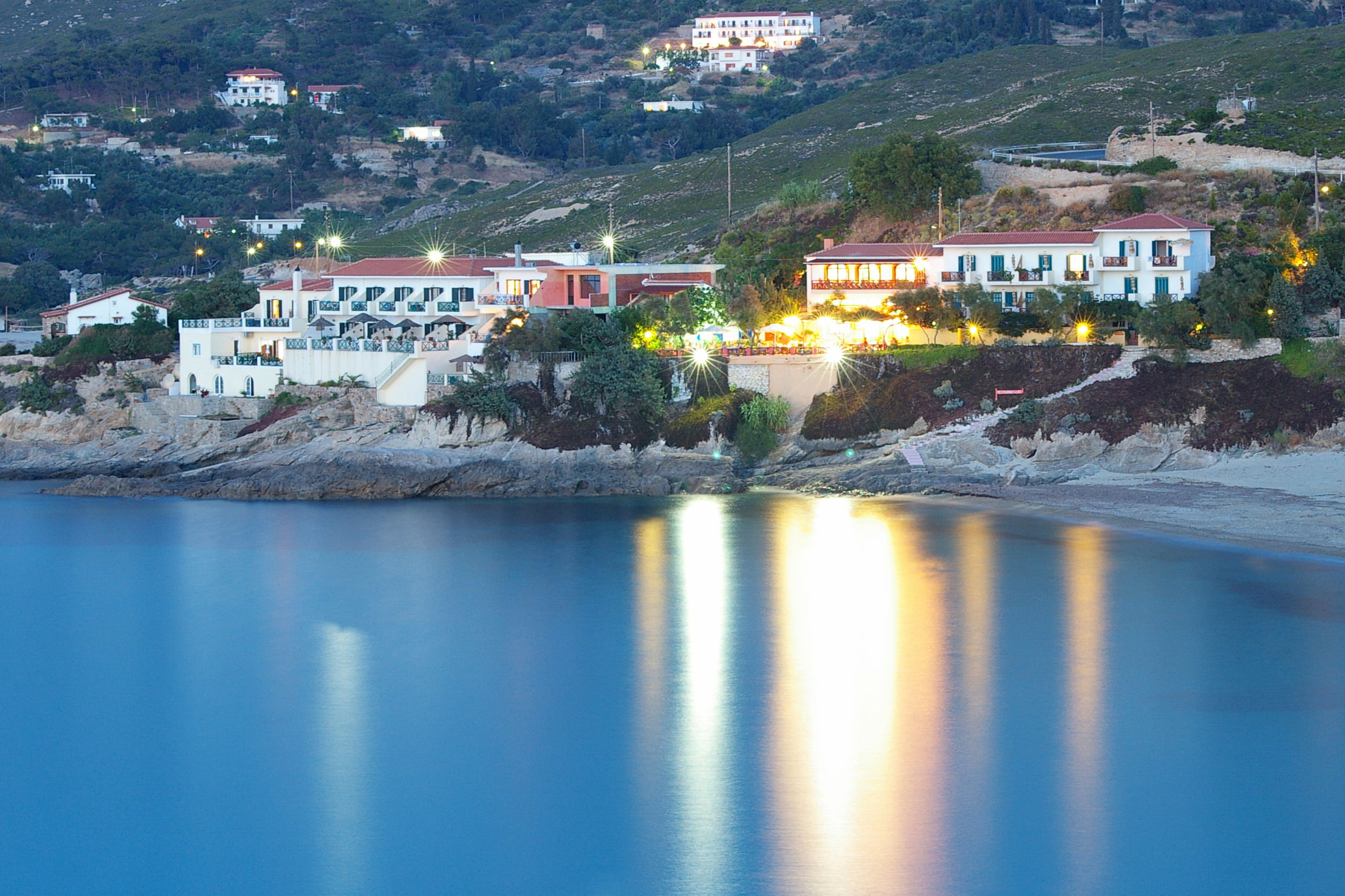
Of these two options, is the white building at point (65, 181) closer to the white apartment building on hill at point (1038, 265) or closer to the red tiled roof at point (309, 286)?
the red tiled roof at point (309, 286)

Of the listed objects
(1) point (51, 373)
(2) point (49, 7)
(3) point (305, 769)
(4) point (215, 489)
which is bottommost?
(3) point (305, 769)

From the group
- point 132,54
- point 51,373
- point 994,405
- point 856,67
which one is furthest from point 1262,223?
point 132,54

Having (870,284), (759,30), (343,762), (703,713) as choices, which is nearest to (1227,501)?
(870,284)

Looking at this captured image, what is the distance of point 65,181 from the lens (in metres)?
95.5

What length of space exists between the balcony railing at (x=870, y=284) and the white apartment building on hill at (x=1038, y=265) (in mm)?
21

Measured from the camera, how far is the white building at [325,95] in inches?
4596

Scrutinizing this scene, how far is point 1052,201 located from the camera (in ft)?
167

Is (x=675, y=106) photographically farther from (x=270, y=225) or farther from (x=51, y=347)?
(x=51, y=347)

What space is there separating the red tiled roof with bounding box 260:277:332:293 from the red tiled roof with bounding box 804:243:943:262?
15329 millimetres

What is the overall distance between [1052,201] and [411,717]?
3345 cm

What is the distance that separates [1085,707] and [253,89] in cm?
10782

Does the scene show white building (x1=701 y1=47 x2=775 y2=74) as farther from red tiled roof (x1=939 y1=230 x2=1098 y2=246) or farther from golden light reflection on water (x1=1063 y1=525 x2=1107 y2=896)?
golden light reflection on water (x1=1063 y1=525 x2=1107 y2=896)

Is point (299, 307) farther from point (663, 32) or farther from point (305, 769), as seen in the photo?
point (663, 32)

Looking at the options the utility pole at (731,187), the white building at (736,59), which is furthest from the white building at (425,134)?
the utility pole at (731,187)
